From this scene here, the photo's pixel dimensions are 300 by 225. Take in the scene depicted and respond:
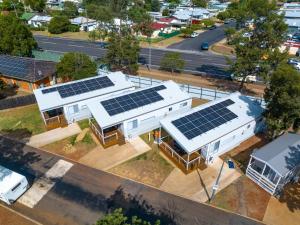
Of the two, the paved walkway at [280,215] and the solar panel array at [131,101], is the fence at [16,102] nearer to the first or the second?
the solar panel array at [131,101]

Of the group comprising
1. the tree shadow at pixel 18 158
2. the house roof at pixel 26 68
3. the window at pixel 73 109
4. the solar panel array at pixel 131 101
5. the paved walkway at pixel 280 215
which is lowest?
the tree shadow at pixel 18 158

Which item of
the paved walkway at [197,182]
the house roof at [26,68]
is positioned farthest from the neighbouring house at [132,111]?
the house roof at [26,68]

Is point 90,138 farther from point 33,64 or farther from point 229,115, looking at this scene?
point 33,64

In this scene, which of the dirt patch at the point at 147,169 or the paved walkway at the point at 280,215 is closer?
the paved walkway at the point at 280,215

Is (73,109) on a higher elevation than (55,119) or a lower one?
higher

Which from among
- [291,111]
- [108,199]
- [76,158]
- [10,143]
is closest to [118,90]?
[76,158]

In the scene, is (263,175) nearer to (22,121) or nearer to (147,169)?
(147,169)

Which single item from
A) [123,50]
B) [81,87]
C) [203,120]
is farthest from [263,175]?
[123,50]
